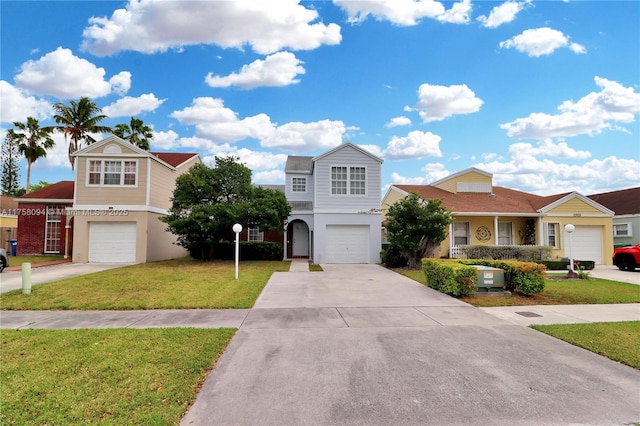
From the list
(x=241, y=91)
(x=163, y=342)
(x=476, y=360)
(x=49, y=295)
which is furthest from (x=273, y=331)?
(x=241, y=91)

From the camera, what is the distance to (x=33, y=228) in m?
20.3

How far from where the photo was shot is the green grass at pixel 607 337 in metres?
4.70

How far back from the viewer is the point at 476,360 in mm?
4520

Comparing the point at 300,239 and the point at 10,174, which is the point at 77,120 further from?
the point at 10,174

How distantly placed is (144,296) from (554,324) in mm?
9486

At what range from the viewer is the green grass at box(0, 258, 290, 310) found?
764cm

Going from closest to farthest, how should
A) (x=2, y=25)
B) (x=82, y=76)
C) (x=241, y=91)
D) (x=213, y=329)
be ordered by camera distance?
(x=213, y=329) < (x=2, y=25) < (x=82, y=76) < (x=241, y=91)

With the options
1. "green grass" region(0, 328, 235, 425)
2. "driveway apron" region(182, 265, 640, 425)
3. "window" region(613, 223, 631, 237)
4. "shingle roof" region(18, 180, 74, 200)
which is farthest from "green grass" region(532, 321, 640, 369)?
"shingle roof" region(18, 180, 74, 200)

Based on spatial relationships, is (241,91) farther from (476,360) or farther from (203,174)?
(476,360)

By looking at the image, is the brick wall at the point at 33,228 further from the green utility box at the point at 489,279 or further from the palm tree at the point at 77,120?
the green utility box at the point at 489,279

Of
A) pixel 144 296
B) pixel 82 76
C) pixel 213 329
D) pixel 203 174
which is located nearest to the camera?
pixel 213 329

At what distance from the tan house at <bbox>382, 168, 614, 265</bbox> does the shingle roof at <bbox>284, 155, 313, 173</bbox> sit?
814 centimetres

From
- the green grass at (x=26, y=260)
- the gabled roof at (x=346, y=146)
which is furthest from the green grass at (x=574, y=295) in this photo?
the green grass at (x=26, y=260)

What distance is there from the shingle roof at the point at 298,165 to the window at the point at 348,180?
416 centimetres
